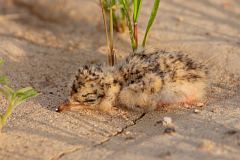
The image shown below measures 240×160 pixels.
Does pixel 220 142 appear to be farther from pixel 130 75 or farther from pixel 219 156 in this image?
pixel 130 75

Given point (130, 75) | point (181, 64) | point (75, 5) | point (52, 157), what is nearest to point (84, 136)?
point (52, 157)

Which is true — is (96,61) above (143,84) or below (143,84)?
above

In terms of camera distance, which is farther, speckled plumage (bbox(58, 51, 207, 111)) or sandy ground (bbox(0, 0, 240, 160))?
speckled plumage (bbox(58, 51, 207, 111))

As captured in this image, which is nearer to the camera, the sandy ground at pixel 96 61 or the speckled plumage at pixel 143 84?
the sandy ground at pixel 96 61

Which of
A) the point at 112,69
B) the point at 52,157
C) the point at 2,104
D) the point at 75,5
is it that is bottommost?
the point at 52,157
